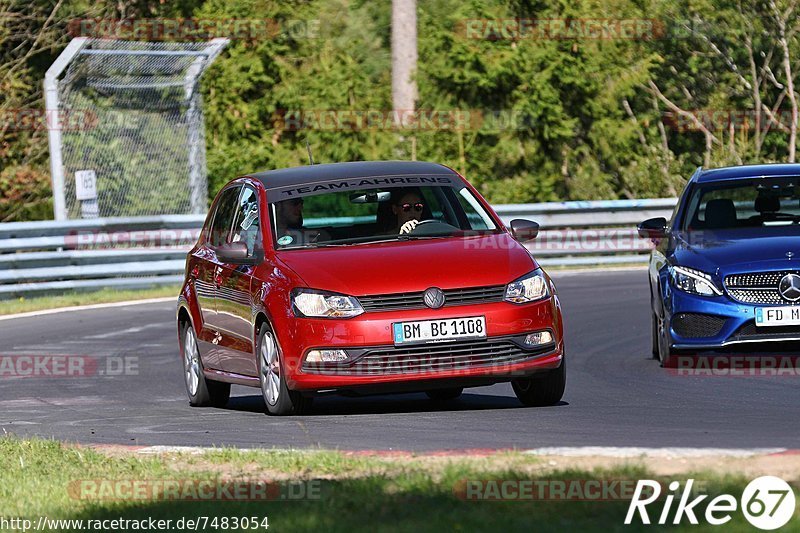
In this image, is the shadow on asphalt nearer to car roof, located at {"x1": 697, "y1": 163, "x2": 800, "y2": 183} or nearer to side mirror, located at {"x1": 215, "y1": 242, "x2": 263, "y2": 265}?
side mirror, located at {"x1": 215, "y1": 242, "x2": 263, "y2": 265}

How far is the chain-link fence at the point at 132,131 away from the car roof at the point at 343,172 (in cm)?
1170

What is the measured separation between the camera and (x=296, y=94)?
31.7 metres

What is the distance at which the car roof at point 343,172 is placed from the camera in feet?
37.8

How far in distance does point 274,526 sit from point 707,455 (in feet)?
7.26

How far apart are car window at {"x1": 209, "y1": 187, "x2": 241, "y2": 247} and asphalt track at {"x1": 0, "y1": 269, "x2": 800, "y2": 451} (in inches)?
50.1

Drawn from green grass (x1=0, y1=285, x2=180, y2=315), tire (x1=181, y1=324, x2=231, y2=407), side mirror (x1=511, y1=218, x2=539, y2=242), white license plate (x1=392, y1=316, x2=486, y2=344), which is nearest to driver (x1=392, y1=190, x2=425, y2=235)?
side mirror (x1=511, y1=218, x2=539, y2=242)

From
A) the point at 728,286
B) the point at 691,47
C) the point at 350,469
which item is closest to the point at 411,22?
the point at 691,47

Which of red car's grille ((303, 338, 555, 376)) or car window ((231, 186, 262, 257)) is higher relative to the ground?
car window ((231, 186, 262, 257))

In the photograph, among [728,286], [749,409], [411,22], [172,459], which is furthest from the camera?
[411,22]

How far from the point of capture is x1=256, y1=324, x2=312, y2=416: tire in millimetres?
10328

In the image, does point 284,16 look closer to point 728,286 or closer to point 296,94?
point 296,94

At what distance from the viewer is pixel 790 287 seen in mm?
12086

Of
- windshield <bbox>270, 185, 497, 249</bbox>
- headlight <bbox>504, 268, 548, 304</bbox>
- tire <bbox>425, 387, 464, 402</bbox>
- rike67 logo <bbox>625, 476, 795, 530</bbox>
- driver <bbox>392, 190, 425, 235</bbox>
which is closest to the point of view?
rike67 logo <bbox>625, 476, 795, 530</bbox>

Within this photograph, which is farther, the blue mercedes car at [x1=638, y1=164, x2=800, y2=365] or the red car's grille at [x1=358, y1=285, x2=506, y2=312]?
the blue mercedes car at [x1=638, y1=164, x2=800, y2=365]
